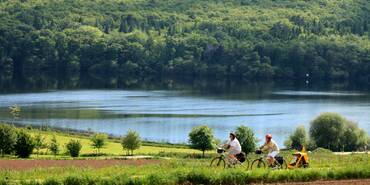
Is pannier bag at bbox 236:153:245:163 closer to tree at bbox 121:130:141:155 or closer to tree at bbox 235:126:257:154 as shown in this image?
tree at bbox 235:126:257:154

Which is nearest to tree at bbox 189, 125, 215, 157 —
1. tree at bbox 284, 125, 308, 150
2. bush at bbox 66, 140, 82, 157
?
bush at bbox 66, 140, 82, 157

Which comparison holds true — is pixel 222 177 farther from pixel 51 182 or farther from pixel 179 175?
pixel 51 182

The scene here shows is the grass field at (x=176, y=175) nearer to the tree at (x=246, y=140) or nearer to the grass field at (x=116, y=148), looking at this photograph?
the tree at (x=246, y=140)

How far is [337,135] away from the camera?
7975 centimetres

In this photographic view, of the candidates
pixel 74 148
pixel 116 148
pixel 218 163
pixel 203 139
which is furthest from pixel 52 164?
pixel 116 148

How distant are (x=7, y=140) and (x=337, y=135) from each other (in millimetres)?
38532

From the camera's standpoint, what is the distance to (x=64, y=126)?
103062 millimetres

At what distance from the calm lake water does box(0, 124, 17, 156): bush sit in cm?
3625

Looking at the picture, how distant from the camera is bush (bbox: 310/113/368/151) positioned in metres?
79.2

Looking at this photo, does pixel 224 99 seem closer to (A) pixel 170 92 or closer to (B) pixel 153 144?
(A) pixel 170 92

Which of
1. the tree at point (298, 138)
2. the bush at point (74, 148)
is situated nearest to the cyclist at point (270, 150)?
the bush at point (74, 148)

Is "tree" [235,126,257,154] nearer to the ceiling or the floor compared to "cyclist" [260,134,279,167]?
nearer to the floor

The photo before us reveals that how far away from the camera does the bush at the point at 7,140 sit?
178 feet

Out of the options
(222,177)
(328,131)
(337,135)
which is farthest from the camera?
(328,131)
